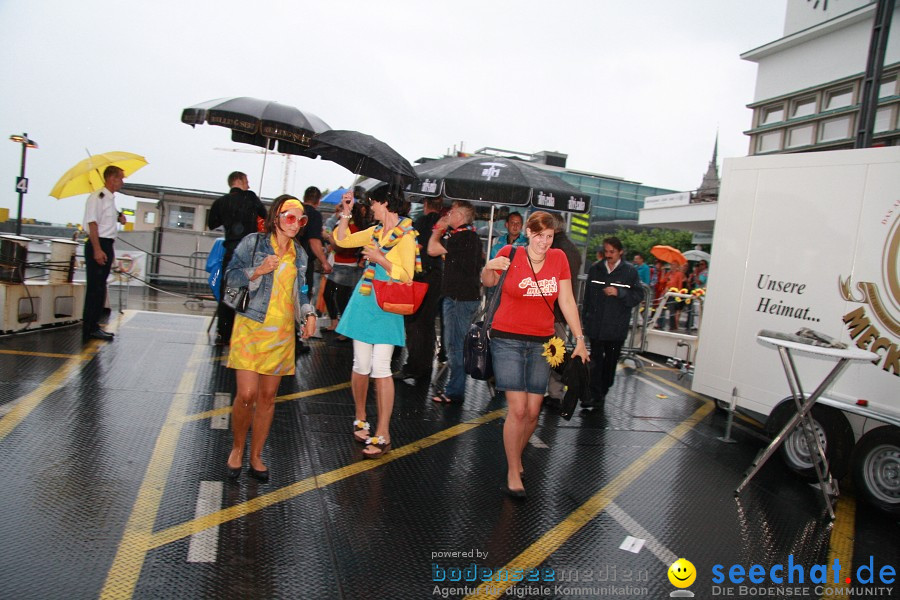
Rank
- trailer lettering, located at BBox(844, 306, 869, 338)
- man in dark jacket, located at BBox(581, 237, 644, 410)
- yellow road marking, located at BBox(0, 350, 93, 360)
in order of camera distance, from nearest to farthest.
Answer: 1. trailer lettering, located at BBox(844, 306, 869, 338)
2. yellow road marking, located at BBox(0, 350, 93, 360)
3. man in dark jacket, located at BBox(581, 237, 644, 410)

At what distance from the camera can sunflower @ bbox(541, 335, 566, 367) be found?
14.4 feet

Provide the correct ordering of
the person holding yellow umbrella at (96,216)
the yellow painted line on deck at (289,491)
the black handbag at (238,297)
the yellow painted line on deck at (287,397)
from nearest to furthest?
the yellow painted line on deck at (289,491) < the black handbag at (238,297) < the yellow painted line on deck at (287,397) < the person holding yellow umbrella at (96,216)

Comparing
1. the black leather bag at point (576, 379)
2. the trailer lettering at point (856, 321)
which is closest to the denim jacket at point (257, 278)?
the black leather bag at point (576, 379)

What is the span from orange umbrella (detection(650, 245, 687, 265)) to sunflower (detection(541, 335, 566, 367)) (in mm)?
12277

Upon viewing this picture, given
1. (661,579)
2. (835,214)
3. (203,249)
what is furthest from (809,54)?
(661,579)

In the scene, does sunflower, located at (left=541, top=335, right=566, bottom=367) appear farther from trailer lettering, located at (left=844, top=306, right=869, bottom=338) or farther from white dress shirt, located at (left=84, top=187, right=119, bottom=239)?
white dress shirt, located at (left=84, top=187, right=119, bottom=239)

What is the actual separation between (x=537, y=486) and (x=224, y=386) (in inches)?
135

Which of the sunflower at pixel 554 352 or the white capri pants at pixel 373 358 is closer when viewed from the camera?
the sunflower at pixel 554 352

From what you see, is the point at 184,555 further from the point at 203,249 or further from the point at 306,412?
the point at 203,249

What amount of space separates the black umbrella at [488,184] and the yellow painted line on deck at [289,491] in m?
3.26

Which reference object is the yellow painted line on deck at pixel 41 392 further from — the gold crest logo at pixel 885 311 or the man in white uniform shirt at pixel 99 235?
the gold crest logo at pixel 885 311

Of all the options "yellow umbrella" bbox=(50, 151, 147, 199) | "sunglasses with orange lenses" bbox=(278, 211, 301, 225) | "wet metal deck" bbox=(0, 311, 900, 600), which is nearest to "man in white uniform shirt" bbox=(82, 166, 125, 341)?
"yellow umbrella" bbox=(50, 151, 147, 199)

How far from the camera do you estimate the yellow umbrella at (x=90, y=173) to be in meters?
7.82

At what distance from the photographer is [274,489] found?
4.20 m
